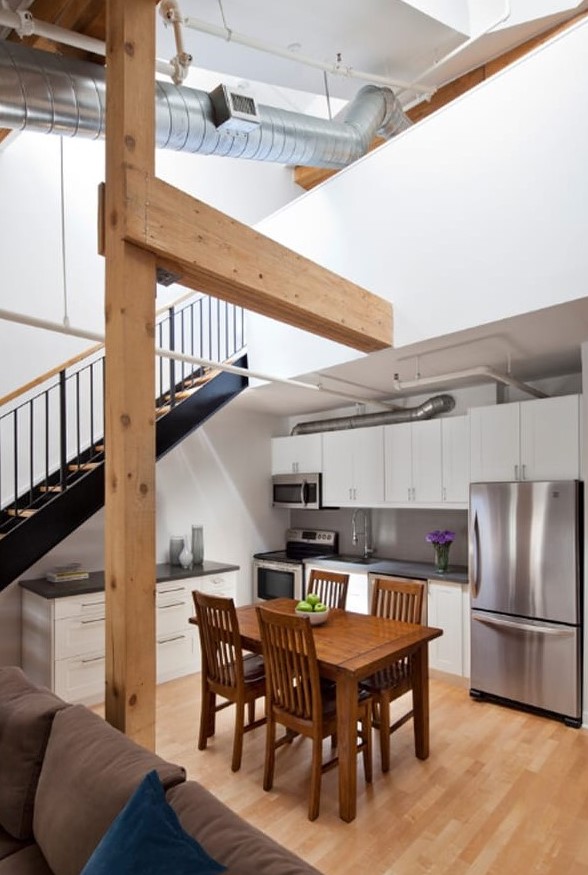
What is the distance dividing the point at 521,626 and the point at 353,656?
1.80 meters

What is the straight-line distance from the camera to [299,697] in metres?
2.84

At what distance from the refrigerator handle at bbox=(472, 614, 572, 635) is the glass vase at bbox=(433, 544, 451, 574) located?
0.59m

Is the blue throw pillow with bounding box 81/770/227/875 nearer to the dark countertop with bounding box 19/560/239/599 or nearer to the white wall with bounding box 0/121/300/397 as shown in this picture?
the dark countertop with bounding box 19/560/239/599

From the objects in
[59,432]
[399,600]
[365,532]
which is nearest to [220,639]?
[399,600]

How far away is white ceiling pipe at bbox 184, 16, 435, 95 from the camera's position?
115 inches

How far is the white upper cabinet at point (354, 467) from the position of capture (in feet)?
17.6

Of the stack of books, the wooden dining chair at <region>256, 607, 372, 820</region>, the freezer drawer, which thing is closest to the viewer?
the wooden dining chair at <region>256, 607, 372, 820</region>

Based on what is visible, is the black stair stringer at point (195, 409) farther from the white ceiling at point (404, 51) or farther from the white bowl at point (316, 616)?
the white bowl at point (316, 616)

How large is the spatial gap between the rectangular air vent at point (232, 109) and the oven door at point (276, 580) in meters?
4.23

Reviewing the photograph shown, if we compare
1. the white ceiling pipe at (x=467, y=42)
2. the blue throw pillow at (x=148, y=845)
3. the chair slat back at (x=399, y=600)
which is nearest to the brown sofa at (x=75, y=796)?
the blue throw pillow at (x=148, y=845)

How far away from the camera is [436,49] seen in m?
3.75

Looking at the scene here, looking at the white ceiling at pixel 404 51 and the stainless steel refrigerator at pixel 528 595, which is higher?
the white ceiling at pixel 404 51

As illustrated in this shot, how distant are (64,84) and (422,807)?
3.97 m

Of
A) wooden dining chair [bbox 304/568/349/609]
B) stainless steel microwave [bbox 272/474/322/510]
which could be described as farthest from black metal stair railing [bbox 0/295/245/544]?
wooden dining chair [bbox 304/568/349/609]
